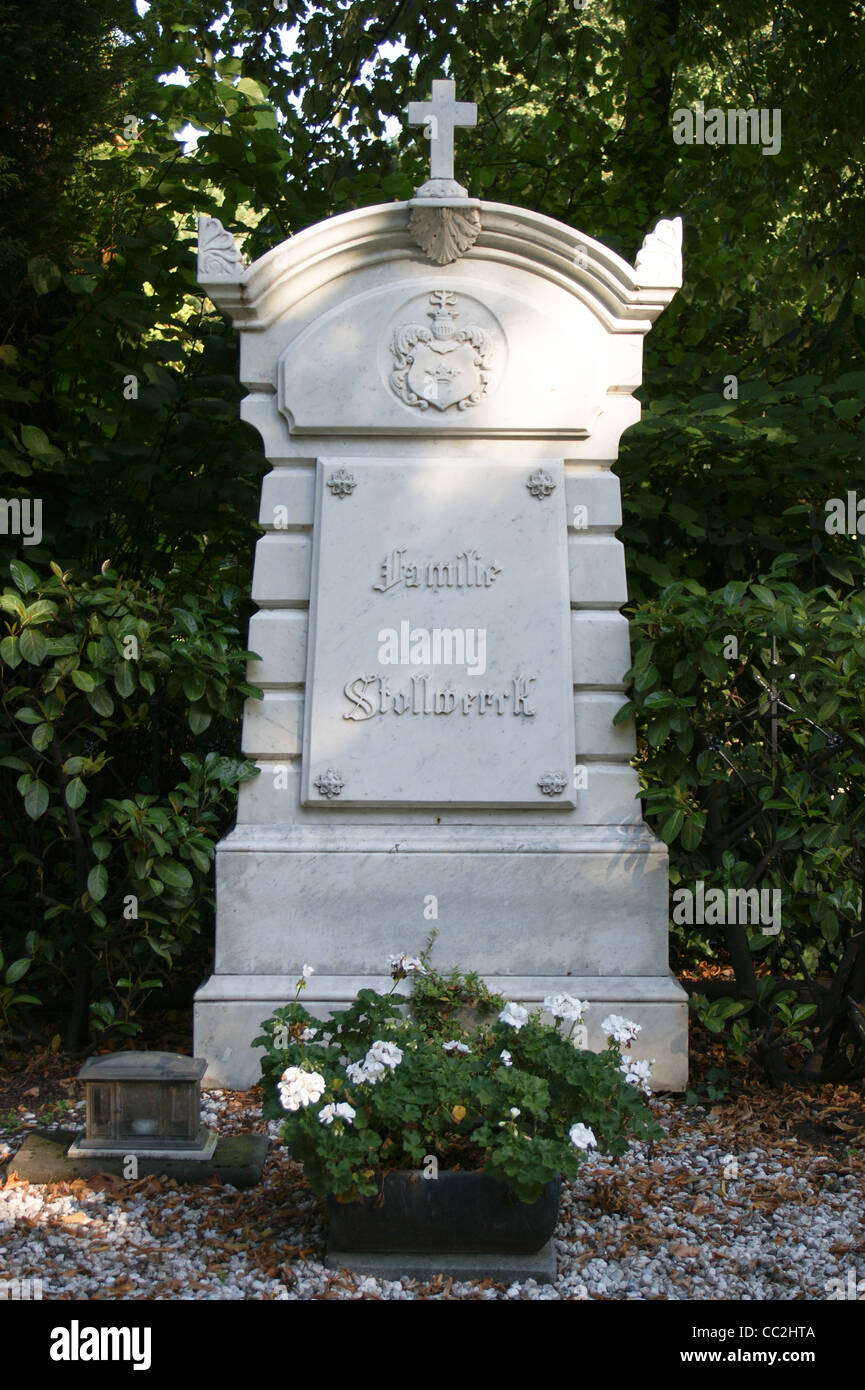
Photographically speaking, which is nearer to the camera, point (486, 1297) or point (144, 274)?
point (486, 1297)

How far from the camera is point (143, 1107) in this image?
147 inches

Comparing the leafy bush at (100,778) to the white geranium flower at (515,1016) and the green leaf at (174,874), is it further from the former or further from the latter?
the white geranium flower at (515,1016)

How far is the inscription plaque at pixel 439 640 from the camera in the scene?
4684 mm

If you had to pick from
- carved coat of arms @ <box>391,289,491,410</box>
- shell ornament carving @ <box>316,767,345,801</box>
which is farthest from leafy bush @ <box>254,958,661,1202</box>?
carved coat of arms @ <box>391,289,491,410</box>

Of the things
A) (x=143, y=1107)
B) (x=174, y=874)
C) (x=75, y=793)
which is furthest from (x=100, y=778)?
(x=143, y=1107)

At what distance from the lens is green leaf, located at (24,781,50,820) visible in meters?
4.41

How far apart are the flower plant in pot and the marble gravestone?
1.25m

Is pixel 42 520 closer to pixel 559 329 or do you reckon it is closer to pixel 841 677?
pixel 559 329

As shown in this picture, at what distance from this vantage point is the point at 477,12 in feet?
25.3

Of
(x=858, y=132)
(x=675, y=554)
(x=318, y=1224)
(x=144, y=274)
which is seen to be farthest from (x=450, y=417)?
(x=858, y=132)

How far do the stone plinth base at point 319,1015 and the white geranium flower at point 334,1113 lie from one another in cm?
143

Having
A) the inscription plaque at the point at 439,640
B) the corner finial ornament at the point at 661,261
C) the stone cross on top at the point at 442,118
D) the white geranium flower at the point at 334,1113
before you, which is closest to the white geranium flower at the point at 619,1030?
the white geranium flower at the point at 334,1113

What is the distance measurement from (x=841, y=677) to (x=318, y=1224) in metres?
2.36

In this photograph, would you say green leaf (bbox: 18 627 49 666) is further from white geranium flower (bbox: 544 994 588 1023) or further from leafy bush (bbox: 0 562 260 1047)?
→ white geranium flower (bbox: 544 994 588 1023)
